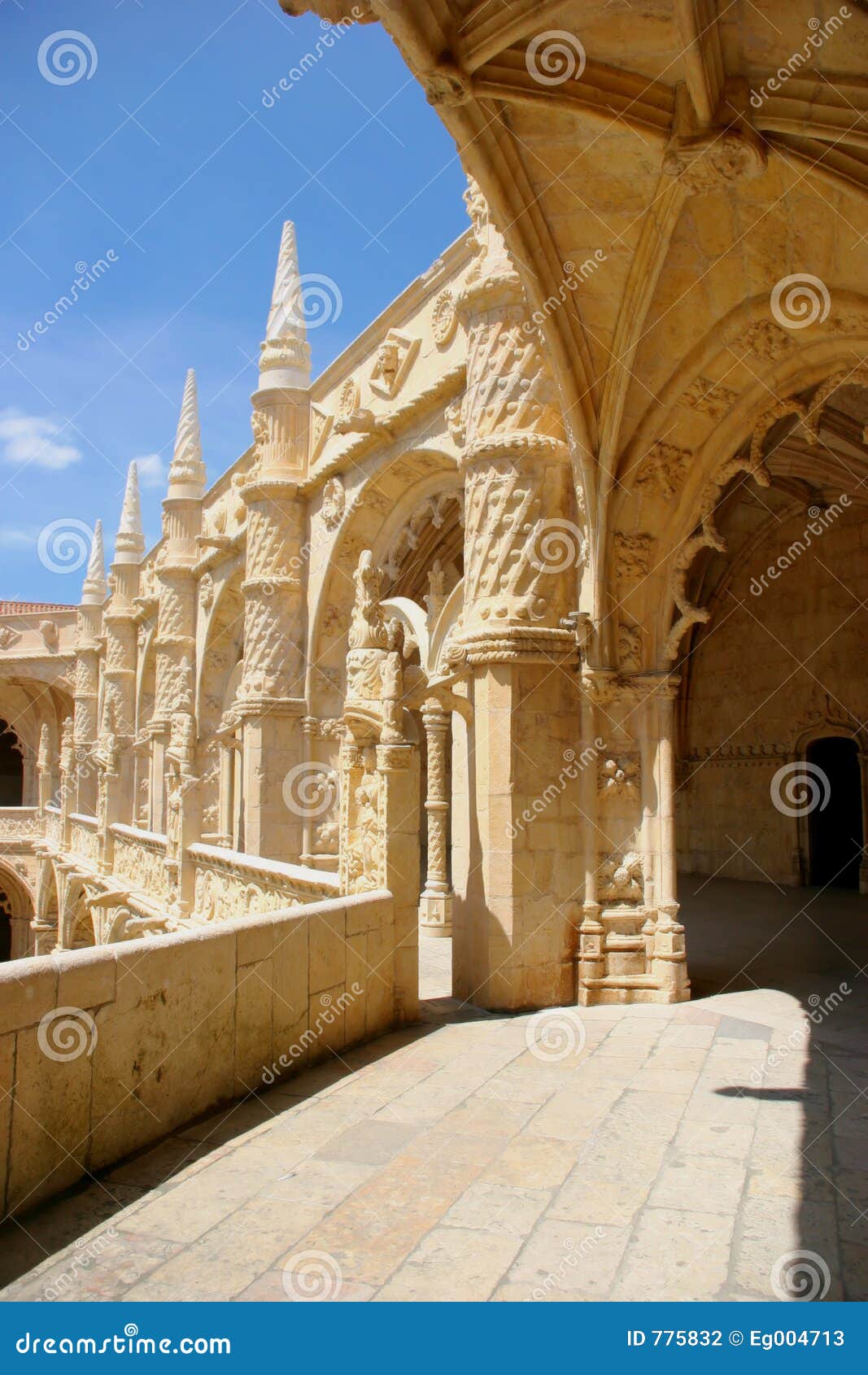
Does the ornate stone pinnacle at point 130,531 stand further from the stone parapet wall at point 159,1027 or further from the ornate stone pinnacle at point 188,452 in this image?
the stone parapet wall at point 159,1027

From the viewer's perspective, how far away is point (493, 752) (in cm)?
693

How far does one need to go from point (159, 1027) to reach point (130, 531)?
2414cm

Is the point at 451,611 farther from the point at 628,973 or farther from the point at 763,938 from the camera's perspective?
the point at 763,938

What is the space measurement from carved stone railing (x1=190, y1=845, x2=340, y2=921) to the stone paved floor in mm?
1637

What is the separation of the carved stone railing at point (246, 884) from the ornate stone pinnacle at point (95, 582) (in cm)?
2126

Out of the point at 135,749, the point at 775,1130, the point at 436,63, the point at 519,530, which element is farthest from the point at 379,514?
the point at 135,749

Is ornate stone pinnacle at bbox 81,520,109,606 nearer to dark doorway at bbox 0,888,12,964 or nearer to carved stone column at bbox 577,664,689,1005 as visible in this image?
dark doorway at bbox 0,888,12,964

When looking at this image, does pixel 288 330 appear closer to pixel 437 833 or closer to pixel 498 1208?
pixel 437 833

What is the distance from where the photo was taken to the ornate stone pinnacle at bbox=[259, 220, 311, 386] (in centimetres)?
1352

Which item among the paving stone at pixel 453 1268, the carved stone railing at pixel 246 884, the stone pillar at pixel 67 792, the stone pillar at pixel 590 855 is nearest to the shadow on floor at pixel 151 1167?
the paving stone at pixel 453 1268

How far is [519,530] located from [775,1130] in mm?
4204

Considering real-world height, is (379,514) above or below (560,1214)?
above

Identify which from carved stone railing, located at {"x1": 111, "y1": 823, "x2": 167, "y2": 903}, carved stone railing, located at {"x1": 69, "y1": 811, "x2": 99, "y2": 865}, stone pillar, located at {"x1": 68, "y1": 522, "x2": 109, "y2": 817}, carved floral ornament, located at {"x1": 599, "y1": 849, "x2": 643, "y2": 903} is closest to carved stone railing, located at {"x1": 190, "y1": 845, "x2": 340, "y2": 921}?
carved floral ornament, located at {"x1": 599, "y1": 849, "x2": 643, "y2": 903}

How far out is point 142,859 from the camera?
14.7 m
